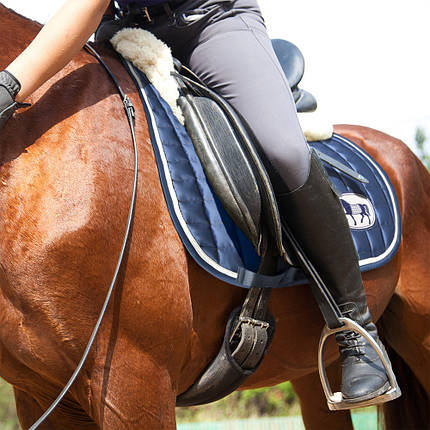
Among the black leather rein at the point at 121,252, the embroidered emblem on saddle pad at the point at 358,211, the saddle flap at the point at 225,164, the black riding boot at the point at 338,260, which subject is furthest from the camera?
the embroidered emblem on saddle pad at the point at 358,211

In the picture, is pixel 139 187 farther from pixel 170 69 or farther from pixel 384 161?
pixel 384 161

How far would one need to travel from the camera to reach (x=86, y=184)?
6.08ft

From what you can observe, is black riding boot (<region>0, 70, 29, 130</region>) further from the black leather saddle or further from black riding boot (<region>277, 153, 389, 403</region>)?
the black leather saddle

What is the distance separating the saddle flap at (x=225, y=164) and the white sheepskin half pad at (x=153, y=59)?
6 centimetres

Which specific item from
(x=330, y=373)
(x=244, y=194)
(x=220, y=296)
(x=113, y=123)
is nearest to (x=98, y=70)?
(x=113, y=123)

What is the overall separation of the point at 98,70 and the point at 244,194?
638 millimetres

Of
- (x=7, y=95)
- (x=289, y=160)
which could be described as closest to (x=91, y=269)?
(x=7, y=95)

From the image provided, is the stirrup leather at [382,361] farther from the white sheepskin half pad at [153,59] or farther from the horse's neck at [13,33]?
the horse's neck at [13,33]

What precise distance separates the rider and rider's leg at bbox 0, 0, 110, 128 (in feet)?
1.31

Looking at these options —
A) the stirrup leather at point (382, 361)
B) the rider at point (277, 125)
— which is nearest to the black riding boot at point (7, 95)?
the rider at point (277, 125)

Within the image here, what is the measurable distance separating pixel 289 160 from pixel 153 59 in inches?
23.4

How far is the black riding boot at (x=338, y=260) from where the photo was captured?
2.34m

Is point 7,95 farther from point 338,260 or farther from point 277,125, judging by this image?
point 338,260

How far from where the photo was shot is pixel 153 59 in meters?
2.26
